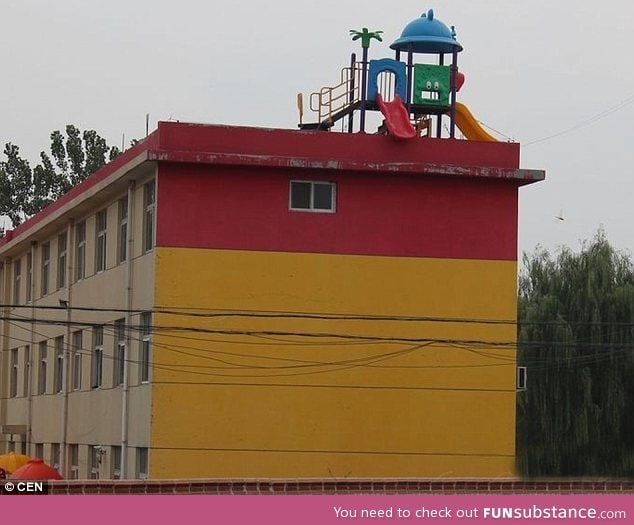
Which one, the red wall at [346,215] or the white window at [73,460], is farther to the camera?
the white window at [73,460]

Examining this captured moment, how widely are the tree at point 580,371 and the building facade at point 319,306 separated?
32.0ft

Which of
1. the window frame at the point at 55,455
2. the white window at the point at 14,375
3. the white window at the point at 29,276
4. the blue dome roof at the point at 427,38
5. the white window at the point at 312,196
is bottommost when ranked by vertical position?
the window frame at the point at 55,455

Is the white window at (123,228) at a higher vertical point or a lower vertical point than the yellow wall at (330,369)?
higher

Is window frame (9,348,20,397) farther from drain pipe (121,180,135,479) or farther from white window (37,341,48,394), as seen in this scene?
drain pipe (121,180,135,479)

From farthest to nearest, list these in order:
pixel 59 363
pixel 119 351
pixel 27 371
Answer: pixel 27 371, pixel 59 363, pixel 119 351

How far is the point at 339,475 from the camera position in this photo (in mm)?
28516

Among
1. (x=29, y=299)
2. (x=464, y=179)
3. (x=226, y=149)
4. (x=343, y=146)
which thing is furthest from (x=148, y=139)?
(x=29, y=299)

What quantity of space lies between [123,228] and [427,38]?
7532 millimetres

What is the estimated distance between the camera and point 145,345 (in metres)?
29.5

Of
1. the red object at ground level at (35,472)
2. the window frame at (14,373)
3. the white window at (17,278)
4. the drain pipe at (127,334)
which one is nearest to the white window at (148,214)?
the drain pipe at (127,334)

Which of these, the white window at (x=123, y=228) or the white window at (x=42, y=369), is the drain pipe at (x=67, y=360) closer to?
the white window at (x=42, y=369)

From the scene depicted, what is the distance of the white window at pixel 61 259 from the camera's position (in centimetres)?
3816

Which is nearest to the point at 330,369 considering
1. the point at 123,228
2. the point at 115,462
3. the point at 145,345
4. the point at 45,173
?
the point at 145,345

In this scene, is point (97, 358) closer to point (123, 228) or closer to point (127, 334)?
point (123, 228)
